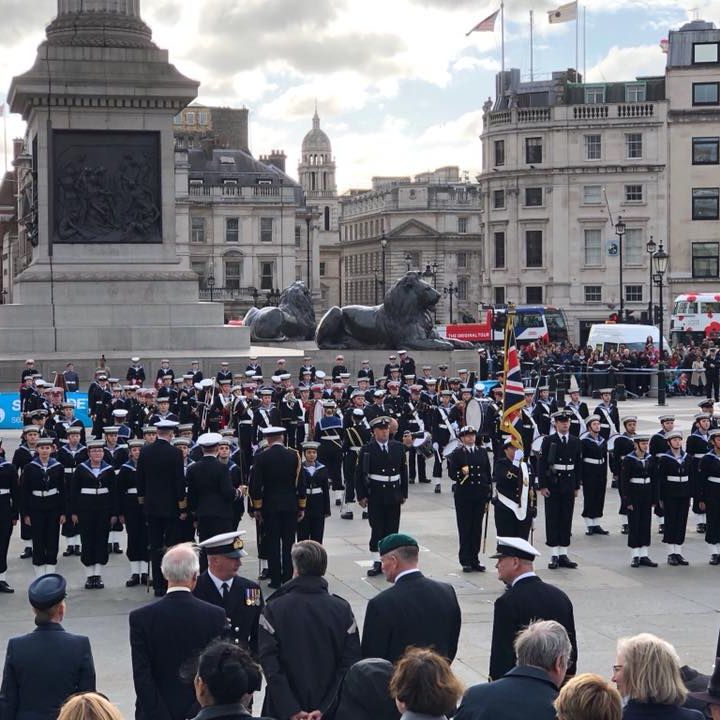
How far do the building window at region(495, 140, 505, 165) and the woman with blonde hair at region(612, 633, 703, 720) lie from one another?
78.3 meters

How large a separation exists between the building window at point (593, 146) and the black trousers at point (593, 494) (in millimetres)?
64456

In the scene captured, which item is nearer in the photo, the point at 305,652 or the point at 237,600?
the point at 305,652

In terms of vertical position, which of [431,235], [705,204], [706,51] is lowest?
[705,204]

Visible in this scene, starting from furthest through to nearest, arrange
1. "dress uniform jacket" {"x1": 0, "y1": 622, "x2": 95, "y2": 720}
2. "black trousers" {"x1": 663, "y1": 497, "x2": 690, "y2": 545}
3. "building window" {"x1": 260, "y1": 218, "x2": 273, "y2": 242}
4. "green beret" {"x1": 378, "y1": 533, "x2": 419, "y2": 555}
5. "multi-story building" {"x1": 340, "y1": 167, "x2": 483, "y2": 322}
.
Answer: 1. "multi-story building" {"x1": 340, "y1": 167, "x2": 483, "y2": 322}
2. "building window" {"x1": 260, "y1": 218, "x2": 273, "y2": 242}
3. "black trousers" {"x1": 663, "y1": 497, "x2": 690, "y2": 545}
4. "green beret" {"x1": 378, "y1": 533, "x2": 419, "y2": 555}
5. "dress uniform jacket" {"x1": 0, "y1": 622, "x2": 95, "y2": 720}

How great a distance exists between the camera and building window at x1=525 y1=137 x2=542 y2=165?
265ft

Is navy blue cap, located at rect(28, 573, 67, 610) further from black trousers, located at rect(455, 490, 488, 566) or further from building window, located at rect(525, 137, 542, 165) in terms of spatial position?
building window, located at rect(525, 137, 542, 165)

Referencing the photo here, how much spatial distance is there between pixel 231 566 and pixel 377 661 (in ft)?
6.49

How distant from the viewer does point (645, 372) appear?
39.7 metres

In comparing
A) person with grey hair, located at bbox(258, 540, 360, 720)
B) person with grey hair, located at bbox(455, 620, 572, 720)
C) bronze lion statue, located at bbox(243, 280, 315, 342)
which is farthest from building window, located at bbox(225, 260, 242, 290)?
person with grey hair, located at bbox(455, 620, 572, 720)

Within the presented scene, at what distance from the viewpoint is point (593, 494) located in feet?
58.0

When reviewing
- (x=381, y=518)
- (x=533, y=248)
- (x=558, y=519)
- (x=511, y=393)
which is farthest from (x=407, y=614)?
(x=533, y=248)

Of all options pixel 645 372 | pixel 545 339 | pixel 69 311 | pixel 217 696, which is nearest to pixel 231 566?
pixel 217 696

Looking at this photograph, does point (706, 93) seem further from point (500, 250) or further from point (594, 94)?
point (500, 250)

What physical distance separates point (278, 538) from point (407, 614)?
644 cm
